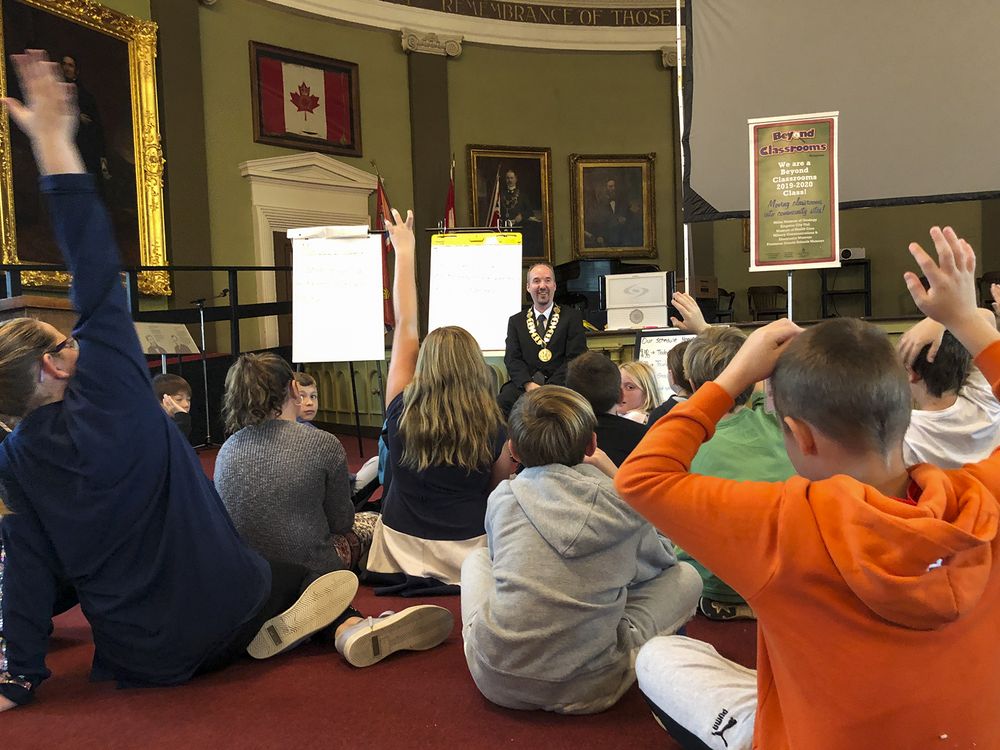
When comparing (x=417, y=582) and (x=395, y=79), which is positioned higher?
(x=395, y=79)

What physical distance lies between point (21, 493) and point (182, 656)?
0.60 m

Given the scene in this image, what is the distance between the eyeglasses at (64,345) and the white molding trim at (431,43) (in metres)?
9.20

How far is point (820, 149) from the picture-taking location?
4859 mm

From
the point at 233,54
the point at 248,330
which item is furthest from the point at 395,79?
the point at 248,330

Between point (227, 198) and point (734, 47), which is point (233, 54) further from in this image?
point (734, 47)

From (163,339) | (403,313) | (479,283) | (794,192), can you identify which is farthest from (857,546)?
(163,339)

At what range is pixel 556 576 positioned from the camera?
6.44 feet

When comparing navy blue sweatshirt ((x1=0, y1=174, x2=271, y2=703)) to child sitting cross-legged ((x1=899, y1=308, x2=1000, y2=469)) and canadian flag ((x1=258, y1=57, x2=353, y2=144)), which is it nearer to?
child sitting cross-legged ((x1=899, y1=308, x2=1000, y2=469))

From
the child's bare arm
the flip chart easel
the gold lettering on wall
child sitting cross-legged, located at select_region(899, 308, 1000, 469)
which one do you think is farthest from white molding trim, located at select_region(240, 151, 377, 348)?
child sitting cross-legged, located at select_region(899, 308, 1000, 469)

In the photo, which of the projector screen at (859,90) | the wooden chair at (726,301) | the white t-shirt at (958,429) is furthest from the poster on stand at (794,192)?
the wooden chair at (726,301)

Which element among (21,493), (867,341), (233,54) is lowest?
(21,493)

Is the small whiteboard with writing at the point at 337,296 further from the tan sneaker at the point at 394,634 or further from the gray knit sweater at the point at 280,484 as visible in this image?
the tan sneaker at the point at 394,634

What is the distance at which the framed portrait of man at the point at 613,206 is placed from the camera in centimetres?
1144

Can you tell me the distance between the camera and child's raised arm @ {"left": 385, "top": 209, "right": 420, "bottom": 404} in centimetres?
338
